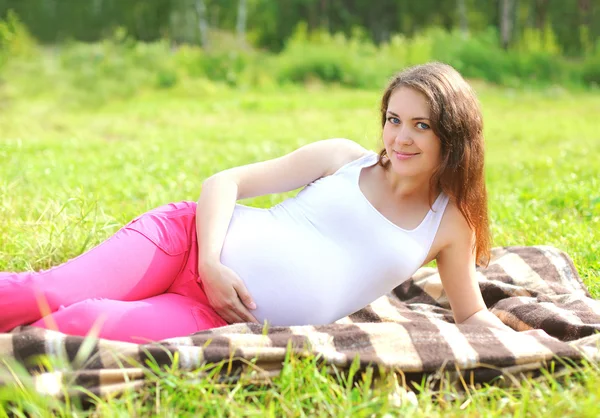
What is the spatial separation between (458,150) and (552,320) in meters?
0.73

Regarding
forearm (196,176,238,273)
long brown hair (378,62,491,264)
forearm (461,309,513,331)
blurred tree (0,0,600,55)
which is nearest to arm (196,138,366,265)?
forearm (196,176,238,273)

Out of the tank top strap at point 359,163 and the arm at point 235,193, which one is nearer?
the arm at point 235,193

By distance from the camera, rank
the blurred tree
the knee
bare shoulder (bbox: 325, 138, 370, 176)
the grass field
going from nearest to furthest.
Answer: the grass field, the knee, bare shoulder (bbox: 325, 138, 370, 176), the blurred tree

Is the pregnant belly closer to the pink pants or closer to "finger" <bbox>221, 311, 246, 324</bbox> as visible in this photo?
"finger" <bbox>221, 311, 246, 324</bbox>

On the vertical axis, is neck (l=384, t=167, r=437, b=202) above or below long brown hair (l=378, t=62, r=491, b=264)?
below

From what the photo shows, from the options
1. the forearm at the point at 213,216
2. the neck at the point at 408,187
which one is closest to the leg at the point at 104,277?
the forearm at the point at 213,216

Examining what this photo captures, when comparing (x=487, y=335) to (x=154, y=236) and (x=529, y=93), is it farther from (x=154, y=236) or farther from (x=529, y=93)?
(x=529, y=93)

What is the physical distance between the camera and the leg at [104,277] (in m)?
2.18

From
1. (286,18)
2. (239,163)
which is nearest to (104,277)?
(239,163)

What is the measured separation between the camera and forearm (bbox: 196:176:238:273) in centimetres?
240

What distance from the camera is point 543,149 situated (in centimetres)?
749

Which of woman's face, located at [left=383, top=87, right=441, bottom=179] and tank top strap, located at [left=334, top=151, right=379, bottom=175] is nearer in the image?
woman's face, located at [left=383, top=87, right=441, bottom=179]

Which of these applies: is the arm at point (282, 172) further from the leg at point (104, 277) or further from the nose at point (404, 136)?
the nose at point (404, 136)

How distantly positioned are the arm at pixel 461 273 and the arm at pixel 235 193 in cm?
47
